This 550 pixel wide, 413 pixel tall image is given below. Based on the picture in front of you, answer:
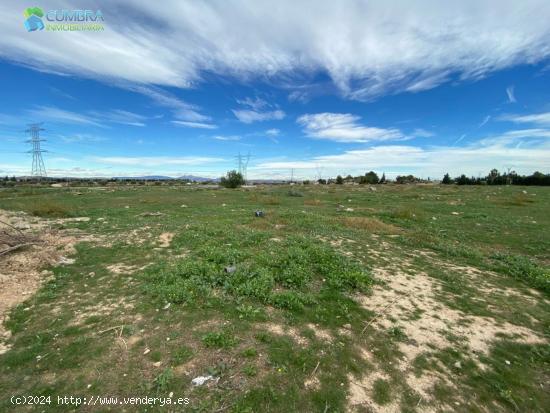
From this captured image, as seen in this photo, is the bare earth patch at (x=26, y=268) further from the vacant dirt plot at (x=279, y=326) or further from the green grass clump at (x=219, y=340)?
the green grass clump at (x=219, y=340)

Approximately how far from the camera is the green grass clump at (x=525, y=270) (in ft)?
26.7

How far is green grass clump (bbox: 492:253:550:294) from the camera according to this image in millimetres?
8133

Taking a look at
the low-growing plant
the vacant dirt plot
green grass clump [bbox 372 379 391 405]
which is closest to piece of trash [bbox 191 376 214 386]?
the vacant dirt plot

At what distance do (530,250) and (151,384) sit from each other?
15.7 metres

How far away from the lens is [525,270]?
905 cm

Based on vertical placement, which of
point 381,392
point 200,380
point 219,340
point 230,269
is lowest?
point 381,392

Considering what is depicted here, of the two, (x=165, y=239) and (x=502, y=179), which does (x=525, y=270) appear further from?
(x=502, y=179)

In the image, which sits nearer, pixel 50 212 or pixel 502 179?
pixel 50 212

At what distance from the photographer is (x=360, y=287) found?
7344 mm

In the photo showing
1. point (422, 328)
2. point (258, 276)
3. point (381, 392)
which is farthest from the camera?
point (258, 276)

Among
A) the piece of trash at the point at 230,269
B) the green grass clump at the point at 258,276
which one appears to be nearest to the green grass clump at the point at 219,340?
the green grass clump at the point at 258,276

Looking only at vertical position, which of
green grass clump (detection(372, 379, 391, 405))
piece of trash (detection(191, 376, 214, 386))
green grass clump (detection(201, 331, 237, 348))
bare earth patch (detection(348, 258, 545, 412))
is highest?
green grass clump (detection(201, 331, 237, 348))

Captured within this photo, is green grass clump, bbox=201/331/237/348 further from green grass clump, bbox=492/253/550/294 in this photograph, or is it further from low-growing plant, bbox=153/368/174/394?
green grass clump, bbox=492/253/550/294

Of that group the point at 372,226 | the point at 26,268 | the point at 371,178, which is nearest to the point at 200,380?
the point at 26,268
